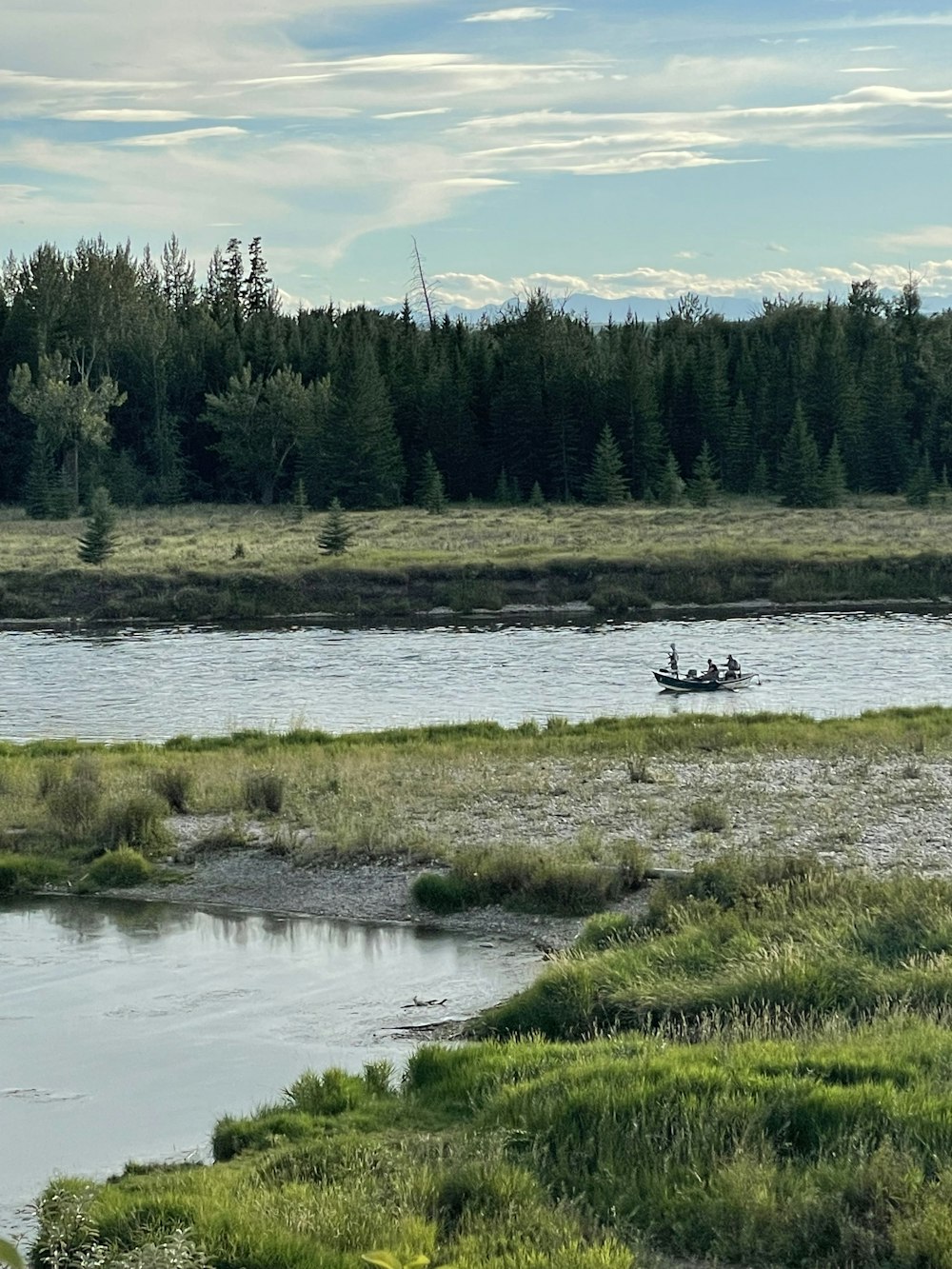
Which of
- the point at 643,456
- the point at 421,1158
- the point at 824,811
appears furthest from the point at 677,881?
the point at 643,456

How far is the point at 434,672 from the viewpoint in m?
42.5

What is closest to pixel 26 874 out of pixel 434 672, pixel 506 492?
pixel 434 672

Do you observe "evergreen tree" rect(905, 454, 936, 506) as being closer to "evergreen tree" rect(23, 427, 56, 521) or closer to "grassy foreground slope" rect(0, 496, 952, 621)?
"grassy foreground slope" rect(0, 496, 952, 621)

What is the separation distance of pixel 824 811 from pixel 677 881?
16.0 ft

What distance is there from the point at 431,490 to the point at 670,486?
12370 mm

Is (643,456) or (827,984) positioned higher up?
(643,456)

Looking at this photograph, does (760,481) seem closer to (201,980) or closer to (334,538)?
(334,538)

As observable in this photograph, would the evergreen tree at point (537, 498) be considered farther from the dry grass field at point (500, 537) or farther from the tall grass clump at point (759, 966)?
the tall grass clump at point (759, 966)

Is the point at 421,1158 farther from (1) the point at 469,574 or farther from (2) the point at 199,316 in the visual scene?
(2) the point at 199,316

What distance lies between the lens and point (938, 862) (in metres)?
17.7

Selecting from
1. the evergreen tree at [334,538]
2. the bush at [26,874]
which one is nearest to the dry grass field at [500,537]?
the evergreen tree at [334,538]

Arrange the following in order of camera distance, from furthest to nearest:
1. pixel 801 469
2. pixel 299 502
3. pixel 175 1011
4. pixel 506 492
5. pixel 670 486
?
1. pixel 506 492
2. pixel 299 502
3. pixel 670 486
4. pixel 801 469
5. pixel 175 1011

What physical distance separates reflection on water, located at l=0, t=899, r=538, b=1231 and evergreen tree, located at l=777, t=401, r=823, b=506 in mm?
68475

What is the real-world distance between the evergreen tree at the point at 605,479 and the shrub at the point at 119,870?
6549 centimetres
